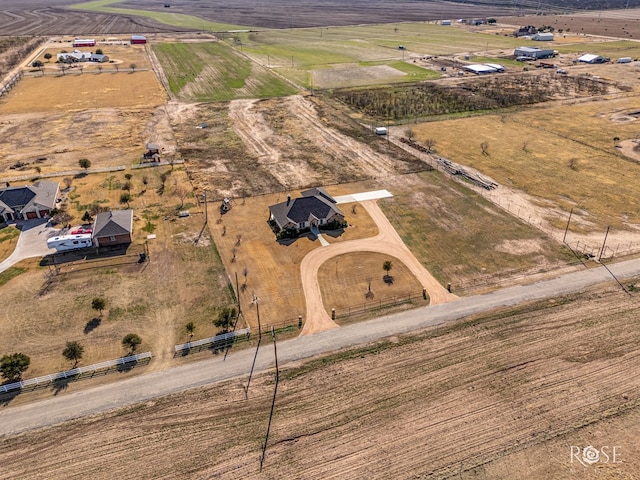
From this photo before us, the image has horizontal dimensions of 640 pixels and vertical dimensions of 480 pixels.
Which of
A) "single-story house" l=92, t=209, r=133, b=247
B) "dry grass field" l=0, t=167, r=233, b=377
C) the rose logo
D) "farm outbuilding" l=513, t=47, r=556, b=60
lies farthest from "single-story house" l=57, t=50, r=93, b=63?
the rose logo

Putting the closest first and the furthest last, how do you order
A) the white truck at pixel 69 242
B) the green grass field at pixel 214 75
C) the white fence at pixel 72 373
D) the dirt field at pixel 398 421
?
the dirt field at pixel 398 421 → the white fence at pixel 72 373 → the white truck at pixel 69 242 → the green grass field at pixel 214 75

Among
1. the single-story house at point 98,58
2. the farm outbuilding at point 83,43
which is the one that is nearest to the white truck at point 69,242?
the single-story house at point 98,58

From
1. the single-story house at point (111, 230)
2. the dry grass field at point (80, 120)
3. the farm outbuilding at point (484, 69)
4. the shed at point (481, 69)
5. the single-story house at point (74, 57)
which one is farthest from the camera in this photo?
the single-story house at point (74, 57)

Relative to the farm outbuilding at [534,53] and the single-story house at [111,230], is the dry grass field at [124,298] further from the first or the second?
the farm outbuilding at [534,53]

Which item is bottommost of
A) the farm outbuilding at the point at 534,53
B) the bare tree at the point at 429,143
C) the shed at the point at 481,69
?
the bare tree at the point at 429,143

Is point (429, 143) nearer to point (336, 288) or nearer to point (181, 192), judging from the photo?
point (181, 192)

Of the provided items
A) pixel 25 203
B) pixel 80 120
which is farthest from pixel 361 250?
pixel 80 120
